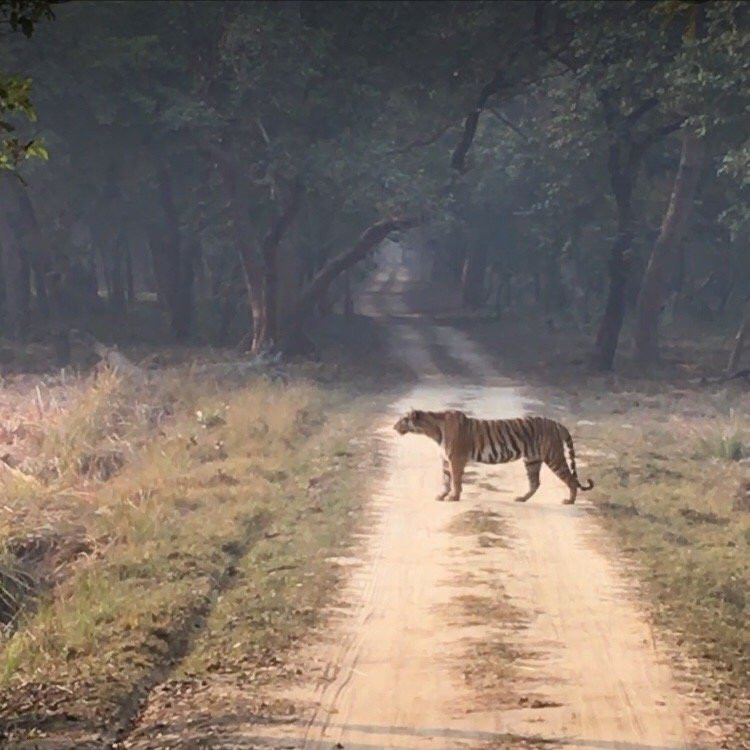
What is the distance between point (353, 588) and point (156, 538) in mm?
2593

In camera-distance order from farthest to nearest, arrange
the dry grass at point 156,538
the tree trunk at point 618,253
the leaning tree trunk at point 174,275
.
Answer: the leaning tree trunk at point 174,275
the tree trunk at point 618,253
the dry grass at point 156,538

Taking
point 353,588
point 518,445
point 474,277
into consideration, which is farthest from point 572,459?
point 474,277

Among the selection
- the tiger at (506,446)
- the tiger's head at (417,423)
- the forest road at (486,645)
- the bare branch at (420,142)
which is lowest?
the forest road at (486,645)

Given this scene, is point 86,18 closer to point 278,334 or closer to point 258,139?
point 258,139

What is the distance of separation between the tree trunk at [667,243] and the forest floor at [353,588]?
9.95 metres

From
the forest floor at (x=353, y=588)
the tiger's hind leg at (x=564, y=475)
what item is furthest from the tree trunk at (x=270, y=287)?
the tiger's hind leg at (x=564, y=475)

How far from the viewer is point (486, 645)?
8680 millimetres

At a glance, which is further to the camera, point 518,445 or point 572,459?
point 572,459

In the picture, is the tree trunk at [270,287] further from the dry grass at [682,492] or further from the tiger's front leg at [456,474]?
the tiger's front leg at [456,474]

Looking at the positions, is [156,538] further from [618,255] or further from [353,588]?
[618,255]

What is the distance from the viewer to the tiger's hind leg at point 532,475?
544 inches

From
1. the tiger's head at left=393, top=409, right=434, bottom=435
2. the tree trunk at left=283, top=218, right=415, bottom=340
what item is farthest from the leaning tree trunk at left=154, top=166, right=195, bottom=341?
the tiger's head at left=393, top=409, right=434, bottom=435

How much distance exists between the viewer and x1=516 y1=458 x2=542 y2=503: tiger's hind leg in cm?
1382

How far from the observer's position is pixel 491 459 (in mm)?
13836
